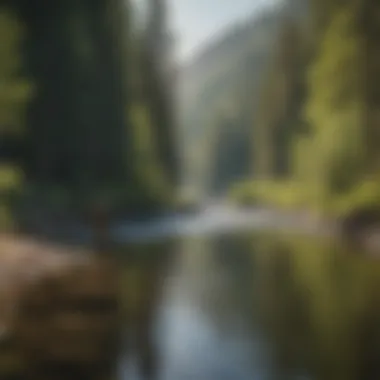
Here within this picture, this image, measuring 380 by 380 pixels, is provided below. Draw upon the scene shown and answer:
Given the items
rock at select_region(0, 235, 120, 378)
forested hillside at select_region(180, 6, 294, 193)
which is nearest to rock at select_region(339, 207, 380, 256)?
forested hillside at select_region(180, 6, 294, 193)

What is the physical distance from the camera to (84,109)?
72.1 inches

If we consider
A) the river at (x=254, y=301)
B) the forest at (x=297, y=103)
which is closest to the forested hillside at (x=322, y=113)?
the forest at (x=297, y=103)

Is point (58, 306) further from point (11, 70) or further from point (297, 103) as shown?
point (297, 103)

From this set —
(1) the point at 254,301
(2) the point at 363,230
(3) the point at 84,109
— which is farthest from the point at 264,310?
(3) the point at 84,109

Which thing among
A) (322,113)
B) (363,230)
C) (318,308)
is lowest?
(318,308)

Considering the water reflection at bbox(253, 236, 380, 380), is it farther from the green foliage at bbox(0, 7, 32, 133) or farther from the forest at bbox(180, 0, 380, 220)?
the green foliage at bbox(0, 7, 32, 133)

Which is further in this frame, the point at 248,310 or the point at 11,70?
the point at 11,70

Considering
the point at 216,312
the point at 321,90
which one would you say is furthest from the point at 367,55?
the point at 216,312

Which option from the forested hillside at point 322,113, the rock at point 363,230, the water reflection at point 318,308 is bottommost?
the water reflection at point 318,308

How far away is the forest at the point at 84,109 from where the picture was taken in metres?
1.75

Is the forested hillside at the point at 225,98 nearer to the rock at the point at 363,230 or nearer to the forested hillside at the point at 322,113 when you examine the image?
the forested hillside at the point at 322,113

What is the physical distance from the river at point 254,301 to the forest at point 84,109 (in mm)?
131

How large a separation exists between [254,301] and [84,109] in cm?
64

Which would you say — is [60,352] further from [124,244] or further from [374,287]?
[374,287]
